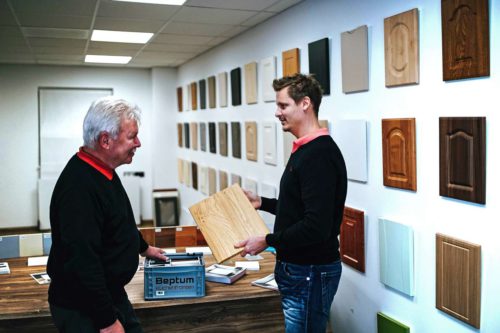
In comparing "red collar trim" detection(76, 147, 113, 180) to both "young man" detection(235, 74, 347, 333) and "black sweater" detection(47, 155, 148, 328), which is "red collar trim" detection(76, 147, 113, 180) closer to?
"black sweater" detection(47, 155, 148, 328)

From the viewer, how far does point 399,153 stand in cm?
244

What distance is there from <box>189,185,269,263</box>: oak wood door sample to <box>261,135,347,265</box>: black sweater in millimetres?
275

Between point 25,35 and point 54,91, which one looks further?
point 54,91

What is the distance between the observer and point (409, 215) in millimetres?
2414

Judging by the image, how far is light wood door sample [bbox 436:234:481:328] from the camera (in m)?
1.99

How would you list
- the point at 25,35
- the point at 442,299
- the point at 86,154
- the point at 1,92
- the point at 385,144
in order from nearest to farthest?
the point at 86,154
the point at 442,299
the point at 385,144
the point at 25,35
the point at 1,92

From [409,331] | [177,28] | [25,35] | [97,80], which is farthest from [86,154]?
[97,80]

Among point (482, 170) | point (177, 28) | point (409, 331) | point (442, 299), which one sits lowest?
point (409, 331)

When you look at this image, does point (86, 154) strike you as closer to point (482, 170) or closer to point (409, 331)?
point (482, 170)

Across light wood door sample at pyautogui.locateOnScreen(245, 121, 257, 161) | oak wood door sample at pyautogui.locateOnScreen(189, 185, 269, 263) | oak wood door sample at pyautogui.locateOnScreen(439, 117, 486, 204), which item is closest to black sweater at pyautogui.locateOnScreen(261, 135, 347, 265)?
oak wood door sample at pyautogui.locateOnScreen(189, 185, 269, 263)

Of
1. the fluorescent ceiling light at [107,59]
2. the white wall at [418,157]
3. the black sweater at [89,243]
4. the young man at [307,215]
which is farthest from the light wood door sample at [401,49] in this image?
the fluorescent ceiling light at [107,59]

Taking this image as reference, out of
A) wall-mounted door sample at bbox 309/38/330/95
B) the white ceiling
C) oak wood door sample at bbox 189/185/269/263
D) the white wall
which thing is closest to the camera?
the white wall

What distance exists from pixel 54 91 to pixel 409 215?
6.28m

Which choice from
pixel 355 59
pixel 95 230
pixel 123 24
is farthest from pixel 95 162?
pixel 123 24
